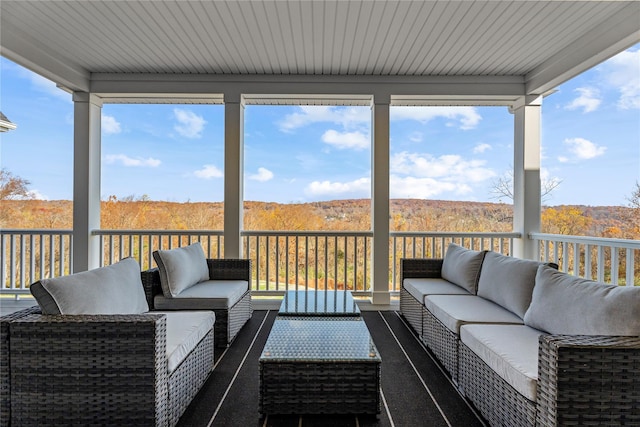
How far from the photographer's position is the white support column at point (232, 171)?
3.95 meters

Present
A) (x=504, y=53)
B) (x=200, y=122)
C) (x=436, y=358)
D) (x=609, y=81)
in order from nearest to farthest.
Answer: (x=436, y=358) < (x=504, y=53) < (x=609, y=81) < (x=200, y=122)

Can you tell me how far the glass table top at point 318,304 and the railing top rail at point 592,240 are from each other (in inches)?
95.9

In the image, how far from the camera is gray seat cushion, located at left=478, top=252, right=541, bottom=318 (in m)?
2.20

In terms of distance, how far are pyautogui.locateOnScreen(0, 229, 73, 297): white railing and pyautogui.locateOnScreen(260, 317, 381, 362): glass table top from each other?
11.5ft

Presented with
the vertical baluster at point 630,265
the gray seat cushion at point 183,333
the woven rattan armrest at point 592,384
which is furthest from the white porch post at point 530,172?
the gray seat cushion at point 183,333

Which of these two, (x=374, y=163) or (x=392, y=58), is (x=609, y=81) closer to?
(x=392, y=58)

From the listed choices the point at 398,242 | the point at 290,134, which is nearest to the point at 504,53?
→ the point at 398,242

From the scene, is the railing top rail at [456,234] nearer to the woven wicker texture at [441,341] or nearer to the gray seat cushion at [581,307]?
the woven wicker texture at [441,341]

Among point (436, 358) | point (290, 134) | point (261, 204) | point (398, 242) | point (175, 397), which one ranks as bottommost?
point (436, 358)

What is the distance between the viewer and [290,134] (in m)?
5.30

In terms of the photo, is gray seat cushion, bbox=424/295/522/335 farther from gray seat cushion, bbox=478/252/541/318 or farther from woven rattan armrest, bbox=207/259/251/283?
woven rattan armrest, bbox=207/259/251/283

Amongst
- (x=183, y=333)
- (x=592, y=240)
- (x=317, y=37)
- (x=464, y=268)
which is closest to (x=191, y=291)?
(x=183, y=333)

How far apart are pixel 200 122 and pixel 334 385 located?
14.5ft

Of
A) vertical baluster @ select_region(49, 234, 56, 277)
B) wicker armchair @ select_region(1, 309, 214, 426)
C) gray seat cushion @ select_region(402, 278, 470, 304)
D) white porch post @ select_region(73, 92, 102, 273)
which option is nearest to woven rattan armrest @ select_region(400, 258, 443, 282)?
gray seat cushion @ select_region(402, 278, 470, 304)
